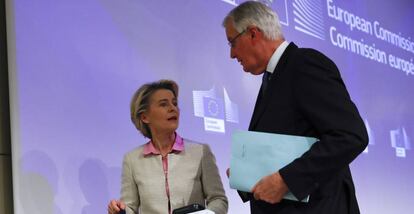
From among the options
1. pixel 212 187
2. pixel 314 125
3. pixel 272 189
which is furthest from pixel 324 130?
pixel 212 187

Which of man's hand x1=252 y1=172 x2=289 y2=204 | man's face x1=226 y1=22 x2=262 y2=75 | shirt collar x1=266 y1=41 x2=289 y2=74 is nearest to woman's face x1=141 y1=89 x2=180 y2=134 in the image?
man's face x1=226 y1=22 x2=262 y2=75

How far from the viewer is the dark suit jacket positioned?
1.70 m

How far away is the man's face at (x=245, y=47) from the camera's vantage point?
1.93 metres

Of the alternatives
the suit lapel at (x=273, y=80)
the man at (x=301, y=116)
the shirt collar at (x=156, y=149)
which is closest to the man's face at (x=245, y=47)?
the man at (x=301, y=116)

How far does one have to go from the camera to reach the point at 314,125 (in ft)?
5.76

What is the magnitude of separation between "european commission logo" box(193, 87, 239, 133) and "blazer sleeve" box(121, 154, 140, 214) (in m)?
0.83

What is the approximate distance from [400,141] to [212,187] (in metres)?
3.30

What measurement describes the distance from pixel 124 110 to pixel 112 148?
20 centimetres

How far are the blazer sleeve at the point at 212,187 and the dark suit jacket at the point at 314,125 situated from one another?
49cm

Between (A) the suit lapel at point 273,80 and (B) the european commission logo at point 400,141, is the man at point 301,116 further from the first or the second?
(B) the european commission logo at point 400,141

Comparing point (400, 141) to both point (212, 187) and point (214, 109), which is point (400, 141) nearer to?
point (214, 109)

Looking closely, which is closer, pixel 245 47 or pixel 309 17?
pixel 245 47

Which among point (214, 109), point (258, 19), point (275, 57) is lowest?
point (214, 109)

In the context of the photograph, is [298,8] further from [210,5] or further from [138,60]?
[138,60]
